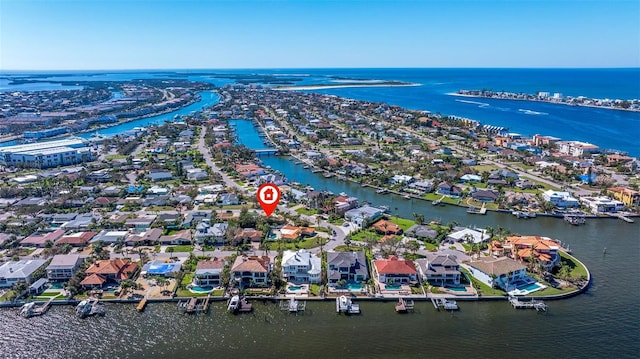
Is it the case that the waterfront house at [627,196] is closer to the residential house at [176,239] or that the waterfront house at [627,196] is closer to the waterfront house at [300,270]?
the waterfront house at [300,270]

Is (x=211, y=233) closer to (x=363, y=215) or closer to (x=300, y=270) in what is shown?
(x=300, y=270)

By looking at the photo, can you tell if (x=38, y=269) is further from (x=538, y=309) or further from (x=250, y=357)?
(x=538, y=309)

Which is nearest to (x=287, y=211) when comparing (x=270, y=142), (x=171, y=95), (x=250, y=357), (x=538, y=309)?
(x=250, y=357)

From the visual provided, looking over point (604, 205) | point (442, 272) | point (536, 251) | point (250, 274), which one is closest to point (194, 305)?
point (250, 274)

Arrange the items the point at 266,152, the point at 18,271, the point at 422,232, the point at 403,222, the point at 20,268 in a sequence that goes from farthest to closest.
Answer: the point at 266,152
the point at 403,222
the point at 422,232
the point at 20,268
the point at 18,271

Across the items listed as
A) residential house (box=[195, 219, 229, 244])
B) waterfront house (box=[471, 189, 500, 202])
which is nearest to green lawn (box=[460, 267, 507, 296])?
waterfront house (box=[471, 189, 500, 202])

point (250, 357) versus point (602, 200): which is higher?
point (602, 200)
